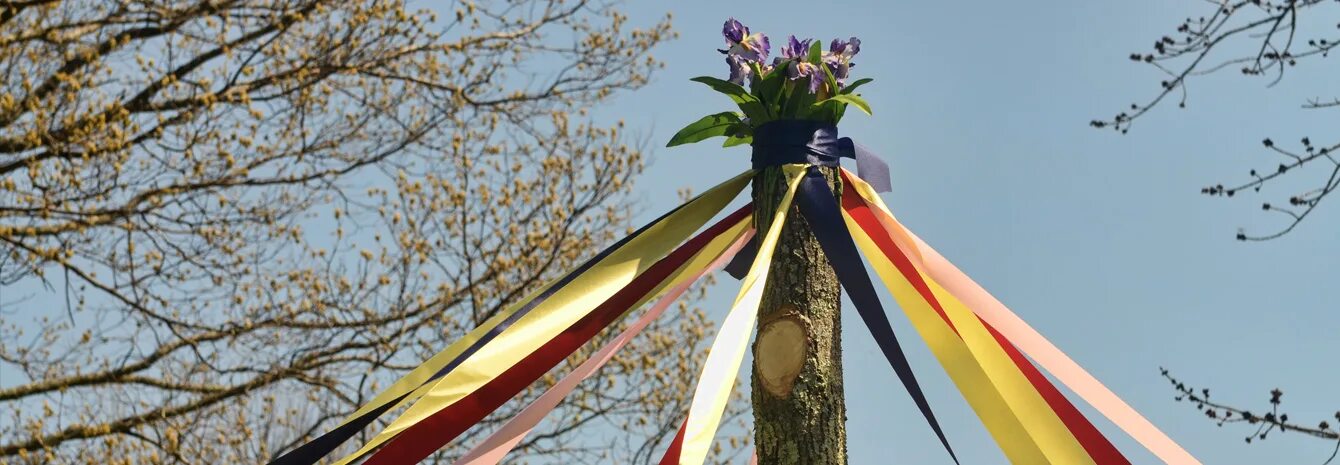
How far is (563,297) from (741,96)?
0.76 m

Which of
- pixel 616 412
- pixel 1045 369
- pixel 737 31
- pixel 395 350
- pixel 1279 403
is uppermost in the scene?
pixel 395 350

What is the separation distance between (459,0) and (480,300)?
1.95m

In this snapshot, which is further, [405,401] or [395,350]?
[395,350]

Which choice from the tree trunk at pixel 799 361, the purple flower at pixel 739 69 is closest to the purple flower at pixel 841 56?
the purple flower at pixel 739 69

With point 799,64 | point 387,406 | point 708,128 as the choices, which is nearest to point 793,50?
point 799,64

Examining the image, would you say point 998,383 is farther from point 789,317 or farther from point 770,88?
point 770,88

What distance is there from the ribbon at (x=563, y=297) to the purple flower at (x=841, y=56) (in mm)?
391

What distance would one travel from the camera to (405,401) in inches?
130

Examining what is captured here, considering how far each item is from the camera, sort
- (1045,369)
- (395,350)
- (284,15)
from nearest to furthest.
→ (1045,369) < (395,350) < (284,15)

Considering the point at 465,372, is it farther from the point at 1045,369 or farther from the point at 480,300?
the point at 480,300

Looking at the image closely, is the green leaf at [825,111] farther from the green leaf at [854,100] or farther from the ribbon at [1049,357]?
the ribbon at [1049,357]

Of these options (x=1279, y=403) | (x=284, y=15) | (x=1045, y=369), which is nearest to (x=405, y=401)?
(x=1045, y=369)

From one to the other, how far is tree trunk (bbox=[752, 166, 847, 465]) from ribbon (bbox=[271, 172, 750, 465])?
13.3 inches

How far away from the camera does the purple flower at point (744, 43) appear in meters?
3.44
